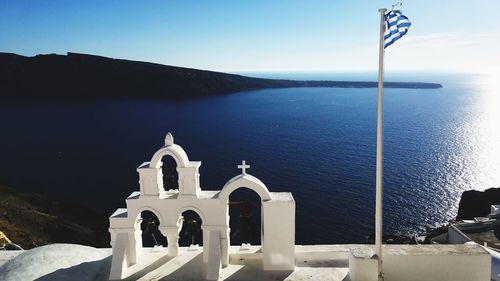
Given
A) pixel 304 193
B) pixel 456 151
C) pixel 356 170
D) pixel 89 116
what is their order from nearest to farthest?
pixel 304 193
pixel 356 170
pixel 456 151
pixel 89 116

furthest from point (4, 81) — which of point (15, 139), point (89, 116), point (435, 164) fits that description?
point (435, 164)

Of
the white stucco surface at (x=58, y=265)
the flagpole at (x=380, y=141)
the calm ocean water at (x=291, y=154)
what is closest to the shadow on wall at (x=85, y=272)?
the white stucco surface at (x=58, y=265)

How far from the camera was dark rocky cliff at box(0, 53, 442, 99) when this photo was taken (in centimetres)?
15562

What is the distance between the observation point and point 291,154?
3110 inches

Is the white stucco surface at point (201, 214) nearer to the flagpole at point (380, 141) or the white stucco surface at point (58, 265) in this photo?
the white stucco surface at point (58, 265)

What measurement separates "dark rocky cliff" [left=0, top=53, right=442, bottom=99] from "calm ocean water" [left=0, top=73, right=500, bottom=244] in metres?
17.7

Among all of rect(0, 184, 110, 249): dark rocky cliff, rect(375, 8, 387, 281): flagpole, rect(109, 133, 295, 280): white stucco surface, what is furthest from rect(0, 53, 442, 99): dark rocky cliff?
rect(375, 8, 387, 281): flagpole

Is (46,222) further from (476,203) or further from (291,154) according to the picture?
(476,203)

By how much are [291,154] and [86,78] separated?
120 meters

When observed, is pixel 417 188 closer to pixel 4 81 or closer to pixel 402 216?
pixel 402 216

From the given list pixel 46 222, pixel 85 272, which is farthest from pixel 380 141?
pixel 46 222

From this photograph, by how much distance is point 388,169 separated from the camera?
2758 inches

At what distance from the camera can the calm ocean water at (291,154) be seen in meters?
54.6

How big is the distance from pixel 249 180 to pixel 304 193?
45501 mm
